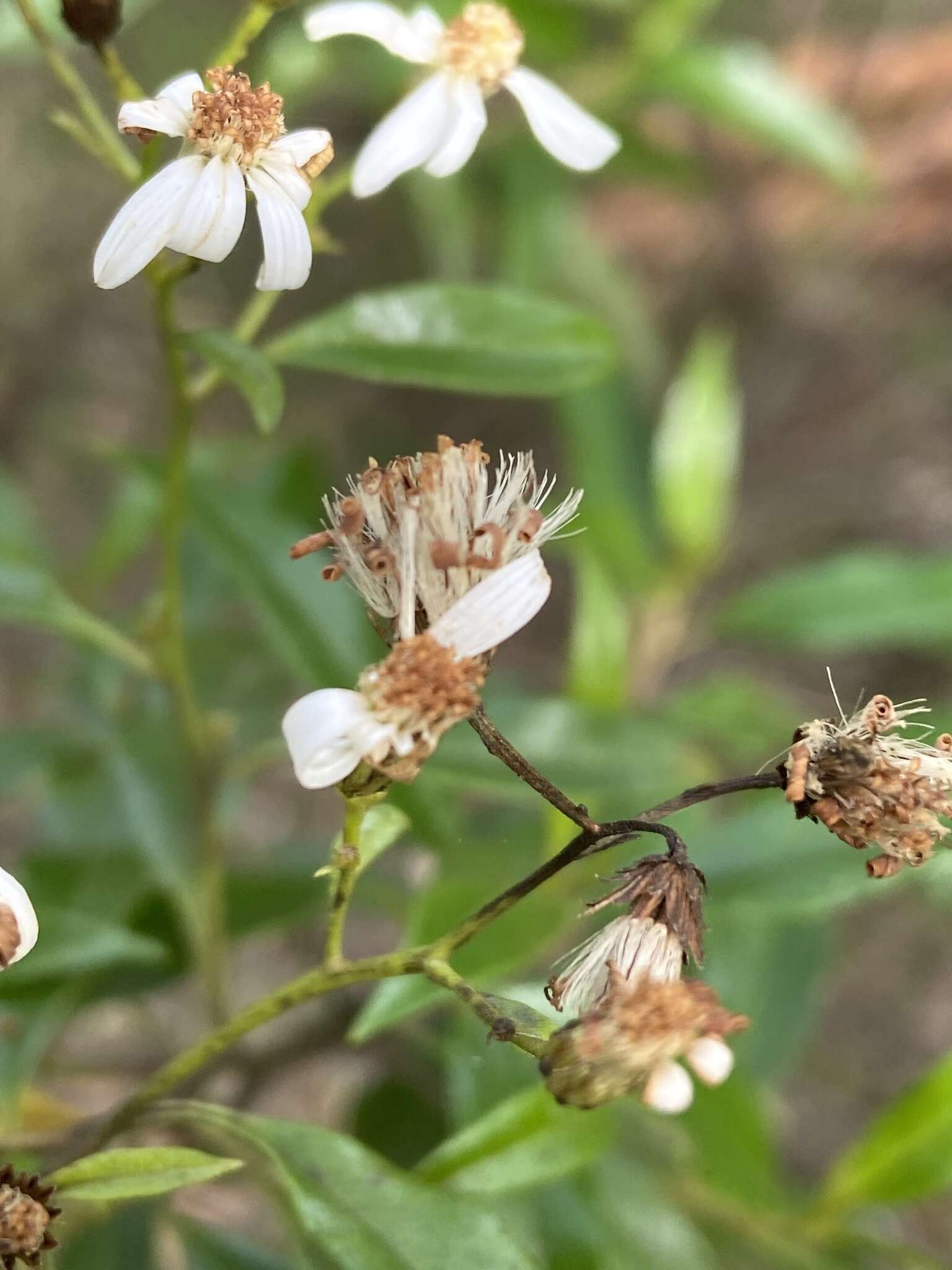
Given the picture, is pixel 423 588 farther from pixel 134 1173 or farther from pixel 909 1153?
pixel 909 1153

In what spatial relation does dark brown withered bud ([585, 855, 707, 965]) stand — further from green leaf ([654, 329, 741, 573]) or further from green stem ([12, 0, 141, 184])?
green leaf ([654, 329, 741, 573])

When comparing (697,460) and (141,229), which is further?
(697,460)

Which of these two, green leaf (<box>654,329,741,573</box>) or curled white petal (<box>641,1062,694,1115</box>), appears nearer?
curled white petal (<box>641,1062,694,1115</box>)

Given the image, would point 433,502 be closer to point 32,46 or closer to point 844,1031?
point 32,46

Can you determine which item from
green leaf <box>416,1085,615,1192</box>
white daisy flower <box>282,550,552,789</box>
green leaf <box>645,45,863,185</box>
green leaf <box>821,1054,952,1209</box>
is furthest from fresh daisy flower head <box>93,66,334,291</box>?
green leaf <box>645,45,863,185</box>

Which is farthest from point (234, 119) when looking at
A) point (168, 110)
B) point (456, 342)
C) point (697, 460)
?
point (697, 460)

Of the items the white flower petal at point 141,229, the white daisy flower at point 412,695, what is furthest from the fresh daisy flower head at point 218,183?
the white daisy flower at point 412,695

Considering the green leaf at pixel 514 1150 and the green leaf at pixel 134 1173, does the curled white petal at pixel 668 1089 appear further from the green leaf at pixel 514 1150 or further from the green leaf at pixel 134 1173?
the green leaf at pixel 514 1150
